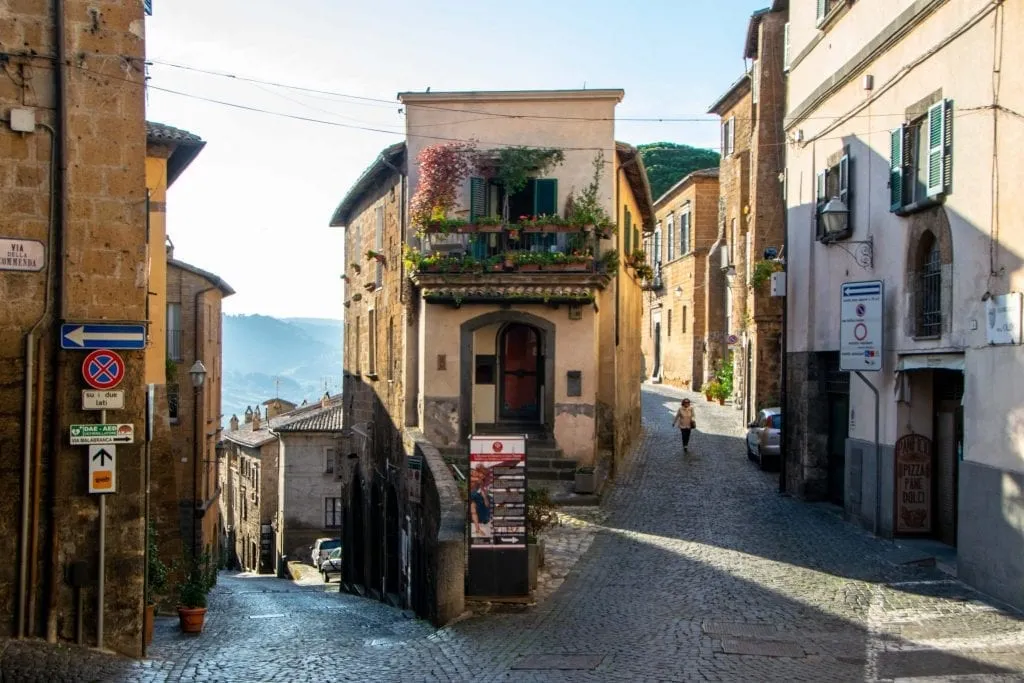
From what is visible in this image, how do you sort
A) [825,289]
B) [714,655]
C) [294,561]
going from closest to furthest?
[714,655]
[825,289]
[294,561]

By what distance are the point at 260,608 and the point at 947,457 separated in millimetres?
15136

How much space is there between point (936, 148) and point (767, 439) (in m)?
11.1

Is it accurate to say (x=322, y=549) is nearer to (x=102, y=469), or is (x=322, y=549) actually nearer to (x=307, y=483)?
(x=307, y=483)

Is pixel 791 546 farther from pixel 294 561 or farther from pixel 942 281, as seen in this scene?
pixel 294 561

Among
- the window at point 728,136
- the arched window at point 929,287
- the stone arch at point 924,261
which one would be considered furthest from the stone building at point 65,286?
the window at point 728,136

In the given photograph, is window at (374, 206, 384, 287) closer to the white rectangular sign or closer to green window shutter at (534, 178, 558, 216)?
green window shutter at (534, 178, 558, 216)

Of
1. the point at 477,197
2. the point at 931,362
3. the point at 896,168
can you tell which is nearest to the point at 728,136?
the point at 477,197

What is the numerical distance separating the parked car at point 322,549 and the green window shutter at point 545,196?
20828 millimetres

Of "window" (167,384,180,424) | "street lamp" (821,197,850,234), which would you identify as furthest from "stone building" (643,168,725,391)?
"street lamp" (821,197,850,234)

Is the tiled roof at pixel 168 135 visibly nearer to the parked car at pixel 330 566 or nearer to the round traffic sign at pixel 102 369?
the round traffic sign at pixel 102 369

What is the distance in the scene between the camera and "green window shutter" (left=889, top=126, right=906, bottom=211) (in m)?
16.0

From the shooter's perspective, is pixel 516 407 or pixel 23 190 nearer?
pixel 23 190

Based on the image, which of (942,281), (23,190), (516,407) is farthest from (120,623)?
(516,407)

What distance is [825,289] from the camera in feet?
65.8
